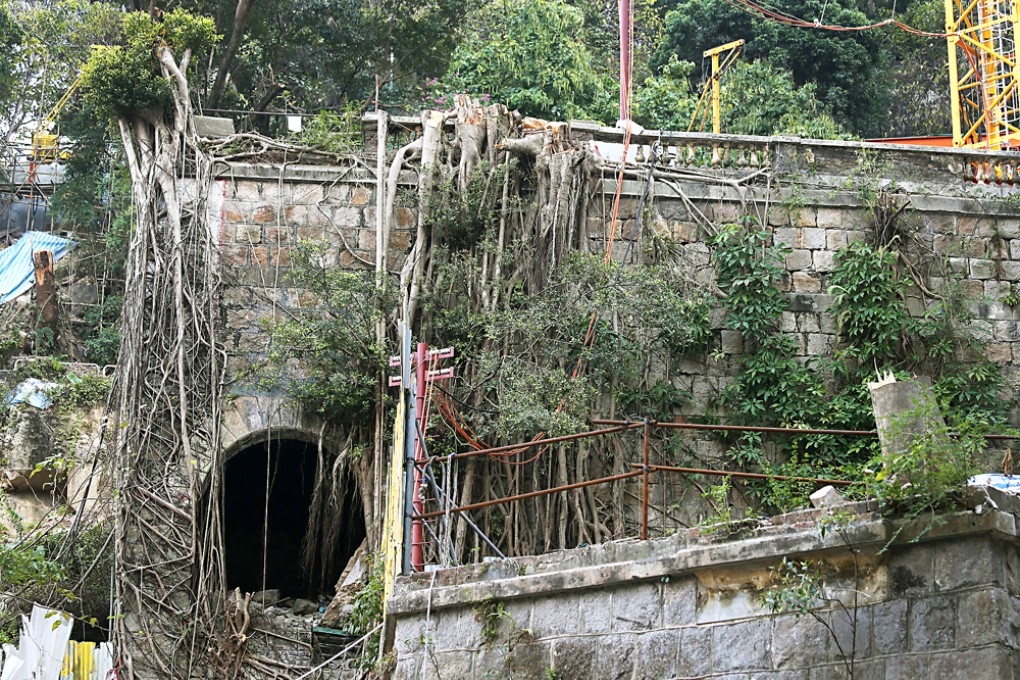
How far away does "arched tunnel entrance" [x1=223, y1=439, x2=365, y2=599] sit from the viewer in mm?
13414

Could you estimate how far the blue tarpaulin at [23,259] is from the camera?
51.1ft

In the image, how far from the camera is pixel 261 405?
12.1 meters

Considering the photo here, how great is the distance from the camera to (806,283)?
13070 millimetres

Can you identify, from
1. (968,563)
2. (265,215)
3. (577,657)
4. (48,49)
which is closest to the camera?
(968,563)

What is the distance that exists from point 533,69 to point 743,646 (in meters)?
12.7

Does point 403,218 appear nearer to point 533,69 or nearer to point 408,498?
point 408,498

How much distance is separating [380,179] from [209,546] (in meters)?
3.54

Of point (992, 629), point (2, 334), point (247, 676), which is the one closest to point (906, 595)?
point (992, 629)

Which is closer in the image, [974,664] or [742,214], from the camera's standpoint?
[974,664]

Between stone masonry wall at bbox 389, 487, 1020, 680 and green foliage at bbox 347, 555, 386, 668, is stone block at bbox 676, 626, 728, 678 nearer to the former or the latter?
stone masonry wall at bbox 389, 487, 1020, 680

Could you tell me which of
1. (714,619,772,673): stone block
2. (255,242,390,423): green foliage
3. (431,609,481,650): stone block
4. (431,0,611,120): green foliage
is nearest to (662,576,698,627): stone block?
(714,619,772,673): stone block

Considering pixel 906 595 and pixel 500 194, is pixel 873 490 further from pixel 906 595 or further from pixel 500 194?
pixel 500 194

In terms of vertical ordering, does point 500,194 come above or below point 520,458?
above

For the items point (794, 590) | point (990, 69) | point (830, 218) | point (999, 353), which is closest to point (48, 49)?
point (830, 218)
